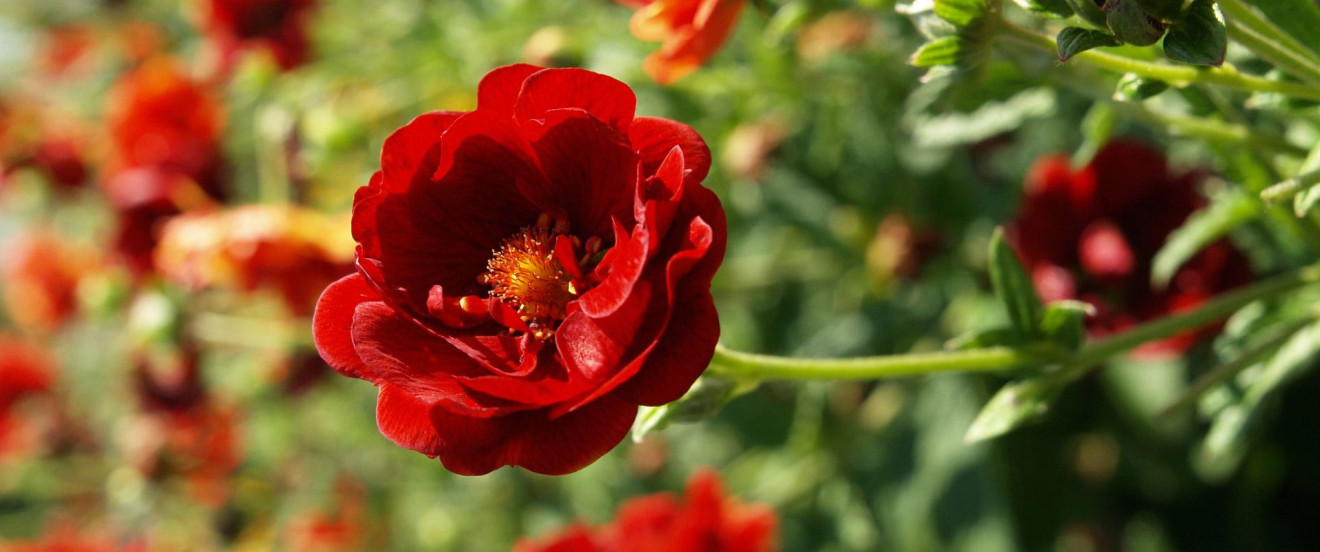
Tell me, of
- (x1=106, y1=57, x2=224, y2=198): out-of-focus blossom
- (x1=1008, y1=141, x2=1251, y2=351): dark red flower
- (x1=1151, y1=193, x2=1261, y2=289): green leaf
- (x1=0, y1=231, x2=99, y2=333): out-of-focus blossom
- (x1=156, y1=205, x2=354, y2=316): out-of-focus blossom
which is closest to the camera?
(x1=1151, y1=193, x2=1261, y2=289): green leaf

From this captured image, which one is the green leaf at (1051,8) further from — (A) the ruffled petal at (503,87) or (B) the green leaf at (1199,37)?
(A) the ruffled petal at (503,87)

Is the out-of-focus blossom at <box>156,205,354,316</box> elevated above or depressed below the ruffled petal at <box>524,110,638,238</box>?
below

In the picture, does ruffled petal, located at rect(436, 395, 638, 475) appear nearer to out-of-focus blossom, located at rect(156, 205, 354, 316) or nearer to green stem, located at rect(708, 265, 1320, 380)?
green stem, located at rect(708, 265, 1320, 380)

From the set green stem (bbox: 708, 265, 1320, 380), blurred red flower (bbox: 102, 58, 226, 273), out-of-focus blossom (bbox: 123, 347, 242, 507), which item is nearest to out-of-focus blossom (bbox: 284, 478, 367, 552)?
out-of-focus blossom (bbox: 123, 347, 242, 507)

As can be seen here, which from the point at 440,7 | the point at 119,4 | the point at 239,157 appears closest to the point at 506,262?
the point at 440,7

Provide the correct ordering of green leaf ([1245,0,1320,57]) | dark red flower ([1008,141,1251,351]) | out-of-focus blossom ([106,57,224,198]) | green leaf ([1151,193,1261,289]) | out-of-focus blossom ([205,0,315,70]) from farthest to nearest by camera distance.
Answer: out-of-focus blossom ([106,57,224,198]) → out-of-focus blossom ([205,0,315,70]) → dark red flower ([1008,141,1251,351]) → green leaf ([1151,193,1261,289]) → green leaf ([1245,0,1320,57])

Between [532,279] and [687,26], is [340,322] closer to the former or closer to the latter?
[532,279]
